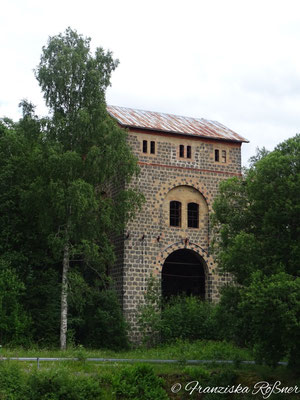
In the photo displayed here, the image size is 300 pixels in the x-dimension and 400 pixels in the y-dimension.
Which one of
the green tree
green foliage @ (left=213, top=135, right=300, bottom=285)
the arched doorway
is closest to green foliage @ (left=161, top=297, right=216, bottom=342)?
the arched doorway

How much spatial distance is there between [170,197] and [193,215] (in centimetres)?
194

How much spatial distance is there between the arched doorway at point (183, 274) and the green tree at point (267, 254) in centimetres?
1108

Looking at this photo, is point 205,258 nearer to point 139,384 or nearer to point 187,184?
point 187,184

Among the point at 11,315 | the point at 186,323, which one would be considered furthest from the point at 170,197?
the point at 11,315

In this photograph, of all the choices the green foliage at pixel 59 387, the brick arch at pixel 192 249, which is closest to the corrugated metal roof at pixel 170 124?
the brick arch at pixel 192 249

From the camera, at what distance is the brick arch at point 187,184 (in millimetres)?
34031

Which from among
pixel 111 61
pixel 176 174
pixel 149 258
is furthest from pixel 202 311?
pixel 111 61

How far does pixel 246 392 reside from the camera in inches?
854

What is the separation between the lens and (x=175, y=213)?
113 ft

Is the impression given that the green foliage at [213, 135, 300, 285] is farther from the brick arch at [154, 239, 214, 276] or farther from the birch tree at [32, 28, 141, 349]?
the brick arch at [154, 239, 214, 276]

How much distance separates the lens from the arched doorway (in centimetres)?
3615

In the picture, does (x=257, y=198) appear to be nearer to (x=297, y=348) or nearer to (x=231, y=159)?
(x=297, y=348)

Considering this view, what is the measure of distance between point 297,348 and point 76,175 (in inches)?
535

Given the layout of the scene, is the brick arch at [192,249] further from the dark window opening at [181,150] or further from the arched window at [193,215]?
the dark window opening at [181,150]
